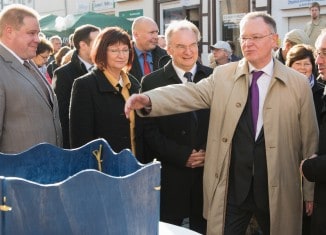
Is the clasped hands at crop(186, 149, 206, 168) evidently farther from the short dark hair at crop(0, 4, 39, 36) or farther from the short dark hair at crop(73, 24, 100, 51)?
the short dark hair at crop(73, 24, 100, 51)

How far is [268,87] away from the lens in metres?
2.85

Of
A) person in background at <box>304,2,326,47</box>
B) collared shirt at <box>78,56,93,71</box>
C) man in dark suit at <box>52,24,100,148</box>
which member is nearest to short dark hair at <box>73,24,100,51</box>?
man in dark suit at <box>52,24,100,148</box>

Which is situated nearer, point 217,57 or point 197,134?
point 197,134

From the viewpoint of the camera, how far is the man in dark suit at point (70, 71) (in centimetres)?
442

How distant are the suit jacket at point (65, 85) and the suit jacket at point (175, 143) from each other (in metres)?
1.16

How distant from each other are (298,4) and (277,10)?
1.80 feet

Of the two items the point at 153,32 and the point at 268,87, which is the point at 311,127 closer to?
the point at 268,87

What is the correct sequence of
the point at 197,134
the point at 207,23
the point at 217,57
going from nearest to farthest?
the point at 197,134, the point at 217,57, the point at 207,23

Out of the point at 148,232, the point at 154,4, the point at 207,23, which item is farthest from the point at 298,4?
the point at 148,232

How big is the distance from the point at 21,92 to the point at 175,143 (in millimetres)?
1044

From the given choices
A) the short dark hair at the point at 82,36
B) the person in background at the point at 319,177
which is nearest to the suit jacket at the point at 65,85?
the short dark hair at the point at 82,36

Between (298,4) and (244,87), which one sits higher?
(298,4)

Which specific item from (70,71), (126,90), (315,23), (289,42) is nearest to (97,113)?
(126,90)

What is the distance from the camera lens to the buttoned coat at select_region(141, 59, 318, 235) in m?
2.80
